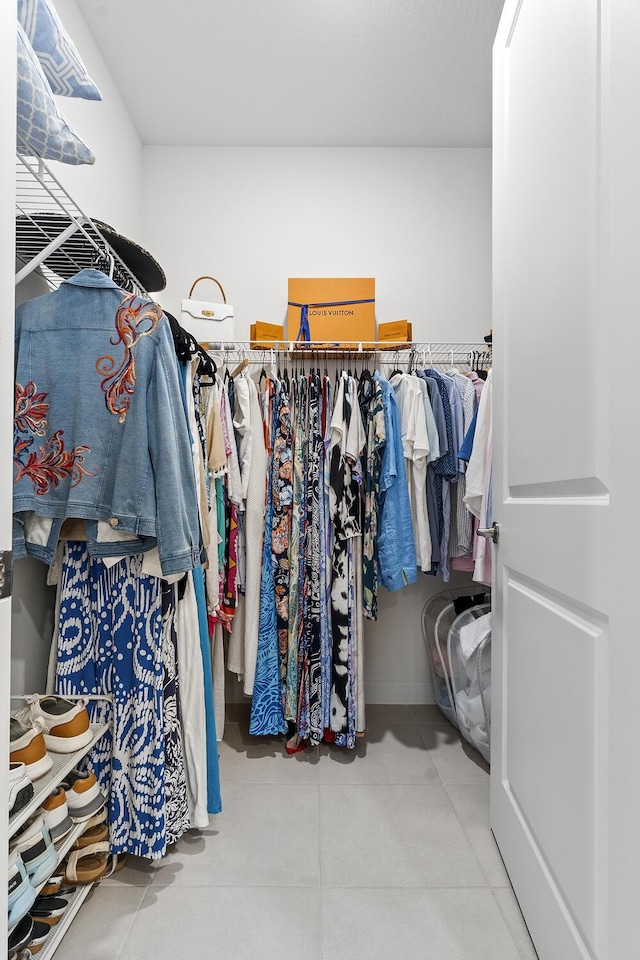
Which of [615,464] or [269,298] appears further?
[269,298]

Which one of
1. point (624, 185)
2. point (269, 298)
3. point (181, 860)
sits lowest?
point (181, 860)

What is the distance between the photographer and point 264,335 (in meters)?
2.39

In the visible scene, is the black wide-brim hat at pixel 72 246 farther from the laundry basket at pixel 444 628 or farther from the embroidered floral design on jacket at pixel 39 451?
the laundry basket at pixel 444 628

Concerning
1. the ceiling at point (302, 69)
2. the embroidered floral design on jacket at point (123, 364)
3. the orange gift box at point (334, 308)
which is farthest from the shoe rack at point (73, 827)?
the ceiling at point (302, 69)

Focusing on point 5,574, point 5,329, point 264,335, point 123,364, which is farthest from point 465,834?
point 264,335

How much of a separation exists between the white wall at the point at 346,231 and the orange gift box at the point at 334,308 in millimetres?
298

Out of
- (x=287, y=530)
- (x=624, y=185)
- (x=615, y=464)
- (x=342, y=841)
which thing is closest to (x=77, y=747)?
(x=342, y=841)

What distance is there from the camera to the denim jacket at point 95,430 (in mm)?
1319

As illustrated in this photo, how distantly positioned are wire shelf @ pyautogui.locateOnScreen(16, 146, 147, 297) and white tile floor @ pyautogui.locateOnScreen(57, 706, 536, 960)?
153 centimetres

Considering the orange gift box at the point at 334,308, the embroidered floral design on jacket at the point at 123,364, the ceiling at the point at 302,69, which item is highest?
the ceiling at the point at 302,69

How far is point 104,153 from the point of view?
7.01ft

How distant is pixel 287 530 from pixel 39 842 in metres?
1.24

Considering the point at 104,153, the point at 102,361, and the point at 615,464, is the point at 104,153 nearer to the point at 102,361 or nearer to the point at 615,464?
the point at 102,361

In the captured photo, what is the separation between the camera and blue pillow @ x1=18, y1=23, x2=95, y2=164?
0.93 metres
